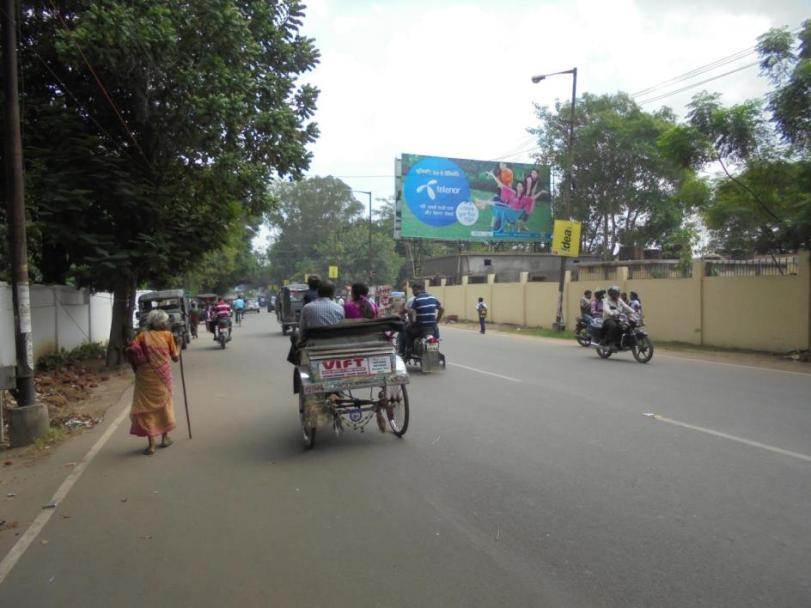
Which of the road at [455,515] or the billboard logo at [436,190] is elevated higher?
the billboard logo at [436,190]

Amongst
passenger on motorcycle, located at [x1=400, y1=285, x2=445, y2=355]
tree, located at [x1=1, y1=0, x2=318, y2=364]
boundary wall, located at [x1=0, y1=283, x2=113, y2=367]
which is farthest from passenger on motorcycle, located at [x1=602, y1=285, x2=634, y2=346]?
boundary wall, located at [x1=0, y1=283, x2=113, y2=367]

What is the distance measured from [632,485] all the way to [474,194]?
33672 mm

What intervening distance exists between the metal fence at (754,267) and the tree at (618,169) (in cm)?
1627

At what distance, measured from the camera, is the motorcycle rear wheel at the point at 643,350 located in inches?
563

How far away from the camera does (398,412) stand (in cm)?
736

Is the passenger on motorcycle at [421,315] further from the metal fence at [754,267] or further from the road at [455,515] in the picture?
the metal fence at [754,267]

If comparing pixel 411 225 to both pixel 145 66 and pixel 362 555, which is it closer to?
pixel 145 66

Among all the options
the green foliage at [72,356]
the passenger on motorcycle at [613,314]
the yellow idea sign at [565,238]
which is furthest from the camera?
the yellow idea sign at [565,238]

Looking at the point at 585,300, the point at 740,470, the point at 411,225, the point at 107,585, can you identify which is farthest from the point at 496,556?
the point at 411,225

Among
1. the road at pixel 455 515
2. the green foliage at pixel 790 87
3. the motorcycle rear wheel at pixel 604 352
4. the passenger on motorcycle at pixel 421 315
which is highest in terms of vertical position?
the green foliage at pixel 790 87

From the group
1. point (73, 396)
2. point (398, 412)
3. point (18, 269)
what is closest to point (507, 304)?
point (73, 396)

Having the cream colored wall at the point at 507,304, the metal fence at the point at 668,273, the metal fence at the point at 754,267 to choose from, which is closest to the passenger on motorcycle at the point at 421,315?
the metal fence at the point at 754,267

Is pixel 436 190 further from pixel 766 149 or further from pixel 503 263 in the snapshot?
pixel 766 149

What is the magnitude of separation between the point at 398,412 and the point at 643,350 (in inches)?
348
